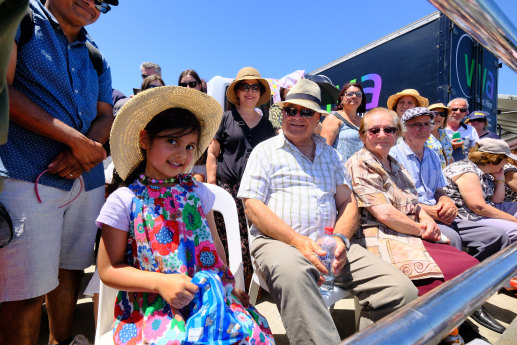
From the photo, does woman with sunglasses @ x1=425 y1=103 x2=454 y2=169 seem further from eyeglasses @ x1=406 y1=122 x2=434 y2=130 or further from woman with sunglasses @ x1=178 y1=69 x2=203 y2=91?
woman with sunglasses @ x1=178 y1=69 x2=203 y2=91

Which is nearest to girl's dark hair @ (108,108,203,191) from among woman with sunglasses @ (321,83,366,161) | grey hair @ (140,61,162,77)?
woman with sunglasses @ (321,83,366,161)

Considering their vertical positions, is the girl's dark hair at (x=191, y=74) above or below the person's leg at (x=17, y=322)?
above

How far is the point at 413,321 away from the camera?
494mm

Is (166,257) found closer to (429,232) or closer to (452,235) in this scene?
(429,232)

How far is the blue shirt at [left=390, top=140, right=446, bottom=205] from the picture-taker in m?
2.74

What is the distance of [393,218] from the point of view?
2121mm

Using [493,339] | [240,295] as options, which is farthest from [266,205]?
[493,339]

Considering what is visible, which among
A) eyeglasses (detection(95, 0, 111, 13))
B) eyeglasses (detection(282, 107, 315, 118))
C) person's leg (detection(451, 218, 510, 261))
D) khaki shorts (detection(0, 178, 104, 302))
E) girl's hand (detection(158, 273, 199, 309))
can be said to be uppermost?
eyeglasses (detection(95, 0, 111, 13))

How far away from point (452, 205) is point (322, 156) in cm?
129

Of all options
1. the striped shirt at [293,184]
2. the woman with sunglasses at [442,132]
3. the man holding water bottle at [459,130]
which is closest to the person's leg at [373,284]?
the striped shirt at [293,184]

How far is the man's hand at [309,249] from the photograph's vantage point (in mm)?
1754

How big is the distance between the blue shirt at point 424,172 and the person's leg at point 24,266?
2629mm

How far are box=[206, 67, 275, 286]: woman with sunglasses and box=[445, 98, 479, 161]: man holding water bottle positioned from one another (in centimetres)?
282

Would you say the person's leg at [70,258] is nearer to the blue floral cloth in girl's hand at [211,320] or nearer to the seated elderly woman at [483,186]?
the blue floral cloth in girl's hand at [211,320]
